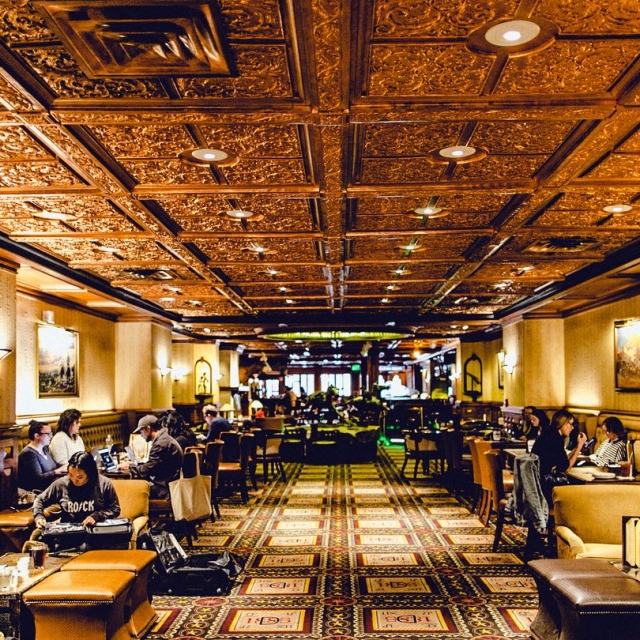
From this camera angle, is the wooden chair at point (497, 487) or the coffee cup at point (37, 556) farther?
the wooden chair at point (497, 487)

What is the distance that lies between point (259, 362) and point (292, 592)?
25.4 m

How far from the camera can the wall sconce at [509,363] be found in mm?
13836

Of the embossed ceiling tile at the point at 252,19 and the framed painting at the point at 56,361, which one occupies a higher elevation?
the embossed ceiling tile at the point at 252,19

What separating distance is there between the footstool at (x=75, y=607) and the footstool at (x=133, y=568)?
0.99 feet

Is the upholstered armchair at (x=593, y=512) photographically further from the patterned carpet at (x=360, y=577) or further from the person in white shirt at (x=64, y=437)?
the person in white shirt at (x=64, y=437)

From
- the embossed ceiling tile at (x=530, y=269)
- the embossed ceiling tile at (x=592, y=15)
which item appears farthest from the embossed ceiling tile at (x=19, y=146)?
the embossed ceiling tile at (x=530, y=269)

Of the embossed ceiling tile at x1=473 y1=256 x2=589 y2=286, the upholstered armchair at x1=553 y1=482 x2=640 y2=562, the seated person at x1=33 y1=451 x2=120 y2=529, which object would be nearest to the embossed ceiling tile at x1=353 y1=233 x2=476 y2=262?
the embossed ceiling tile at x1=473 y1=256 x2=589 y2=286

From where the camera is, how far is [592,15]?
284 centimetres

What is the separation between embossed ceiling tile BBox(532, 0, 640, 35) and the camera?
9.04 feet

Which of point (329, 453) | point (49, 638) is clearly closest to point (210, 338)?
point (329, 453)

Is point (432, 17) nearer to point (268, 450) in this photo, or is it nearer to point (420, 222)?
point (420, 222)

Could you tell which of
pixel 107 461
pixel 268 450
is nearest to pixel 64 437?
pixel 107 461

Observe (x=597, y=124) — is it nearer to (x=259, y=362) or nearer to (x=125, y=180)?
(x=125, y=180)

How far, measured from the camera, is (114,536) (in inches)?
191
